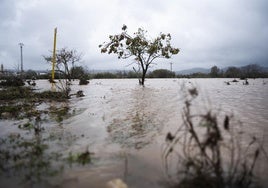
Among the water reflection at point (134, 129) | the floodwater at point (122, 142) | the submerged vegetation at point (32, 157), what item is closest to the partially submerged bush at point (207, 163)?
the floodwater at point (122, 142)

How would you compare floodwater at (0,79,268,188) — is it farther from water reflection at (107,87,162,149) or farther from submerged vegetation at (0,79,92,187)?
submerged vegetation at (0,79,92,187)

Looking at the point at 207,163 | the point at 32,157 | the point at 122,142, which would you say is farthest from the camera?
the point at 122,142

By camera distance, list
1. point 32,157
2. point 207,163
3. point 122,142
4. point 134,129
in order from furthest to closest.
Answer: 1. point 134,129
2. point 122,142
3. point 32,157
4. point 207,163

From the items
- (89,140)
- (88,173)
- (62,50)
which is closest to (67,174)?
(88,173)

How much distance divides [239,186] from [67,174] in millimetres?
2274

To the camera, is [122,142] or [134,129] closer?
[122,142]

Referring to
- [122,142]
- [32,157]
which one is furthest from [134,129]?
[32,157]

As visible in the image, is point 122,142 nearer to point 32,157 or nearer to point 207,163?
point 32,157

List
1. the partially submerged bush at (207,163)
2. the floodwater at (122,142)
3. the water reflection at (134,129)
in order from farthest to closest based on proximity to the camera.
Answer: the water reflection at (134,129) < the floodwater at (122,142) < the partially submerged bush at (207,163)

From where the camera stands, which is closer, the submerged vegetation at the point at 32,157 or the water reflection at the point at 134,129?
the submerged vegetation at the point at 32,157

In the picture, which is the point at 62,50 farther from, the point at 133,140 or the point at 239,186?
the point at 239,186

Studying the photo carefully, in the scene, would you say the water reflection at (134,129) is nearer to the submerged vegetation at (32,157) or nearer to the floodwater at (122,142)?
the floodwater at (122,142)

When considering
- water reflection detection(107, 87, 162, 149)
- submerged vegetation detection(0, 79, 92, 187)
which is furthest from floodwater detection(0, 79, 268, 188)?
submerged vegetation detection(0, 79, 92, 187)

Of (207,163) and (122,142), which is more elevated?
(207,163)
